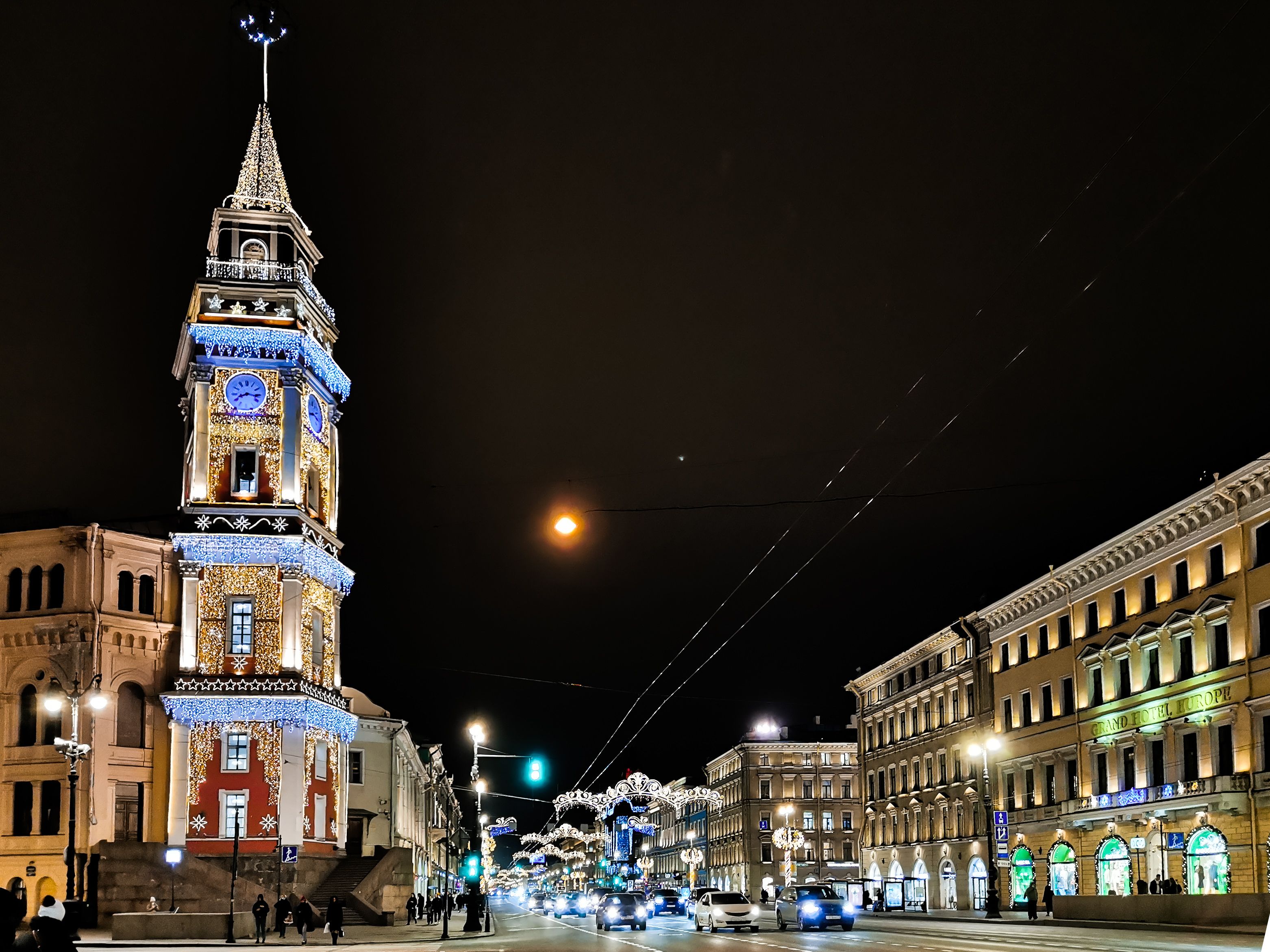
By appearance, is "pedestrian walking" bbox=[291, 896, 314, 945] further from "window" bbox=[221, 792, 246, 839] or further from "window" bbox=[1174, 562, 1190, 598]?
"window" bbox=[1174, 562, 1190, 598]

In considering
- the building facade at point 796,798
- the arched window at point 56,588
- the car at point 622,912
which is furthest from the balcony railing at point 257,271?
the building facade at point 796,798

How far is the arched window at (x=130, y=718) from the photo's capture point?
188 ft

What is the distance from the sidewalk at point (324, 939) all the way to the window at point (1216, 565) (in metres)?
28.1

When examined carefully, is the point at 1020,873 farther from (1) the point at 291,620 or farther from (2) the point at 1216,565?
(1) the point at 291,620

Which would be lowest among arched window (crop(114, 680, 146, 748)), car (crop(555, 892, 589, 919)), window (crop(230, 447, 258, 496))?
→ car (crop(555, 892, 589, 919))

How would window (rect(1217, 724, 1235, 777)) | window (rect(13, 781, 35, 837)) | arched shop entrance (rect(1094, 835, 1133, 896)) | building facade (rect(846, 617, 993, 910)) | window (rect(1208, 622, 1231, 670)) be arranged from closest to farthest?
window (rect(1217, 724, 1235, 777)), window (rect(1208, 622, 1231, 670)), window (rect(13, 781, 35, 837)), arched shop entrance (rect(1094, 835, 1133, 896)), building facade (rect(846, 617, 993, 910))

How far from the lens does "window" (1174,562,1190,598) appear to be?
54281 millimetres

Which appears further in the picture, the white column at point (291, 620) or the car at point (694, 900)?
the white column at point (291, 620)

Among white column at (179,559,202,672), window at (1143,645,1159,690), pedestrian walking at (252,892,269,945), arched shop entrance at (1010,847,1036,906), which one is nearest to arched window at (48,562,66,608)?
white column at (179,559,202,672)

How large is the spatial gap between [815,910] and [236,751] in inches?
922

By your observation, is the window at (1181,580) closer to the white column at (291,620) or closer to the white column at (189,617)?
the white column at (291,620)

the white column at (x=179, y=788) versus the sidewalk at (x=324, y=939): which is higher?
the white column at (x=179, y=788)

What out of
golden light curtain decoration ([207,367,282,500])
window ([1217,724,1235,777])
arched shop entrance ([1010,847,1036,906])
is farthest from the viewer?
arched shop entrance ([1010,847,1036,906])

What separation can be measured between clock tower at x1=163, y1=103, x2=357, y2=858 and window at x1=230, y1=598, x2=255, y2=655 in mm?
51
